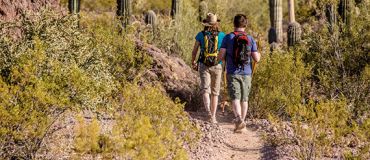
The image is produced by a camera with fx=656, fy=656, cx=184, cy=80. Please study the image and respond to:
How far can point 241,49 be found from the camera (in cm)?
870

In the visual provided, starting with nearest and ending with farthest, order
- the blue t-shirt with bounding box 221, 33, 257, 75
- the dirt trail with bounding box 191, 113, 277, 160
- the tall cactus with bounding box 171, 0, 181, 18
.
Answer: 1. the dirt trail with bounding box 191, 113, 277, 160
2. the blue t-shirt with bounding box 221, 33, 257, 75
3. the tall cactus with bounding box 171, 0, 181, 18

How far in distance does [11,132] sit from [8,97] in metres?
0.33

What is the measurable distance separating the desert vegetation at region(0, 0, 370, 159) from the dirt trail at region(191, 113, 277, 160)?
0.68ft

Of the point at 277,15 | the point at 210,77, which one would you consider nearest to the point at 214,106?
the point at 210,77

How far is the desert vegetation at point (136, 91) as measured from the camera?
19.8ft

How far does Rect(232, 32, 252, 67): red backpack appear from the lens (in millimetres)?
8695

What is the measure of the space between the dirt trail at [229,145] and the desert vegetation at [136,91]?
0.21 metres

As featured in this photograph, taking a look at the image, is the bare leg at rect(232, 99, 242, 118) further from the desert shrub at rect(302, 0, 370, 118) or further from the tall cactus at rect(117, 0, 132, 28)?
the tall cactus at rect(117, 0, 132, 28)

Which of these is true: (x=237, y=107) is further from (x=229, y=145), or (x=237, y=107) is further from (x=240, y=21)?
(x=240, y=21)

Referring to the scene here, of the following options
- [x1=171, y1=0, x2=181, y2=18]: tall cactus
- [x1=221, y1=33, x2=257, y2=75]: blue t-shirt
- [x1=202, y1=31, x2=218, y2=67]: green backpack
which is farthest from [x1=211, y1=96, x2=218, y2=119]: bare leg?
[x1=171, y1=0, x2=181, y2=18]: tall cactus

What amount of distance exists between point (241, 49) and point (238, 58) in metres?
0.13

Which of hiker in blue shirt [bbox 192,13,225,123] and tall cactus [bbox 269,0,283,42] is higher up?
tall cactus [bbox 269,0,283,42]

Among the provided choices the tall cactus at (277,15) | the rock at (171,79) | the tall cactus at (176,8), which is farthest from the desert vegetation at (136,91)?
the tall cactus at (277,15)

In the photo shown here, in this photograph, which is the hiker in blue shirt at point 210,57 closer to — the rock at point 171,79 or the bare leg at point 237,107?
the bare leg at point 237,107
